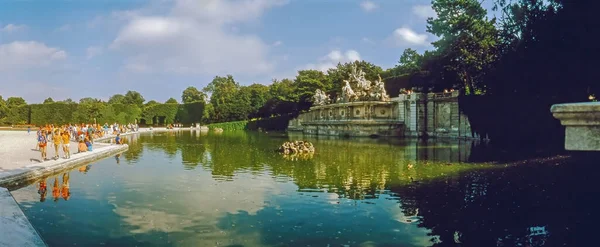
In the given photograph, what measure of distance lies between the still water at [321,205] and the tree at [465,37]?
16935mm

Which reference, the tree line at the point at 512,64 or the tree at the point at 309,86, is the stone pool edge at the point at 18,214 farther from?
the tree at the point at 309,86

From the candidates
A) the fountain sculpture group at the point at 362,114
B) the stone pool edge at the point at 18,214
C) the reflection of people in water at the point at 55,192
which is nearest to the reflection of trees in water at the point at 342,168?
the reflection of people in water at the point at 55,192

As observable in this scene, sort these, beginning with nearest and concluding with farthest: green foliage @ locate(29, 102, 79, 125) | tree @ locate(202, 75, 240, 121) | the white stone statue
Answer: the white stone statue
green foliage @ locate(29, 102, 79, 125)
tree @ locate(202, 75, 240, 121)

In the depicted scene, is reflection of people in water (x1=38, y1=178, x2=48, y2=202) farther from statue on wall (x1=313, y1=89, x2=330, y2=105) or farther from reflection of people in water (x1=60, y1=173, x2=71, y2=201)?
statue on wall (x1=313, y1=89, x2=330, y2=105)

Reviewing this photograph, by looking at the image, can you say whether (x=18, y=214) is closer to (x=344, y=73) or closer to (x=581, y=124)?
Result: (x=581, y=124)

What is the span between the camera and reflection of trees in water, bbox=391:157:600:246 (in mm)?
7383

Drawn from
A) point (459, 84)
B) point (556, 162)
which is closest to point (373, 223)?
point (556, 162)

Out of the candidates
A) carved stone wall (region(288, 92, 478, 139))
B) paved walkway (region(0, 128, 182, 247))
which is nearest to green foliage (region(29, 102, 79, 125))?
carved stone wall (region(288, 92, 478, 139))

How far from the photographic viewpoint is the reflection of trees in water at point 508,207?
7383 millimetres

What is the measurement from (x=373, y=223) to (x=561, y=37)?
12637 mm

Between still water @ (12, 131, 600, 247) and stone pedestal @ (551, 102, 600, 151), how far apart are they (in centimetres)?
448

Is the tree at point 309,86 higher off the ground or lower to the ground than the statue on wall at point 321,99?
higher

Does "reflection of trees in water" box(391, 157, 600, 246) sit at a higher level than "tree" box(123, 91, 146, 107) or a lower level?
lower

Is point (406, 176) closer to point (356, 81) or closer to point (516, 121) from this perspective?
point (516, 121)
